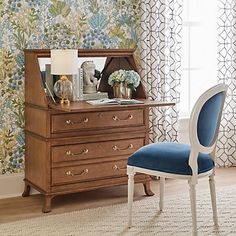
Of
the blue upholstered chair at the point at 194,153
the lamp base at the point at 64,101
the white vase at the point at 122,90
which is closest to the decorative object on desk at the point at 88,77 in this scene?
the white vase at the point at 122,90

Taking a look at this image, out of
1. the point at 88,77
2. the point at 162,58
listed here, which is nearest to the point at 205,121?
the point at 88,77

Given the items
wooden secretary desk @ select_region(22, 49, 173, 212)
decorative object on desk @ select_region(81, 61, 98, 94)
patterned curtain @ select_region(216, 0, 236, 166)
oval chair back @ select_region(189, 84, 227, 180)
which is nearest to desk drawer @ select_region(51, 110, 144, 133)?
wooden secretary desk @ select_region(22, 49, 173, 212)

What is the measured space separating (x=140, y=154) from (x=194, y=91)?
6.81 ft

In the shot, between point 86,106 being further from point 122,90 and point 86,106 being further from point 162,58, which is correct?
point 162,58

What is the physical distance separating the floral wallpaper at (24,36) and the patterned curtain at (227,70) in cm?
117

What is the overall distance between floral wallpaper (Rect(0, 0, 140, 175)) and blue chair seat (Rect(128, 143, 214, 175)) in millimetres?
1182

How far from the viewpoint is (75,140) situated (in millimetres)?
3928

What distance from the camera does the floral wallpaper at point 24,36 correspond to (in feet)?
13.6

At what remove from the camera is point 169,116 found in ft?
15.9

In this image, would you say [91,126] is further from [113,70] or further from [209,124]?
[209,124]

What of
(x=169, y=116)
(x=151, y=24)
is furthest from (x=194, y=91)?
(x=151, y=24)

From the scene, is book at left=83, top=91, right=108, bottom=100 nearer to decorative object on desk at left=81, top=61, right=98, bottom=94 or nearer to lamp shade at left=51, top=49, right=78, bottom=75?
decorative object on desk at left=81, top=61, right=98, bottom=94

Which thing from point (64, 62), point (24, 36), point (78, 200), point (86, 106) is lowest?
point (78, 200)

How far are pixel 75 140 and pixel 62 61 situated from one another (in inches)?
22.3
